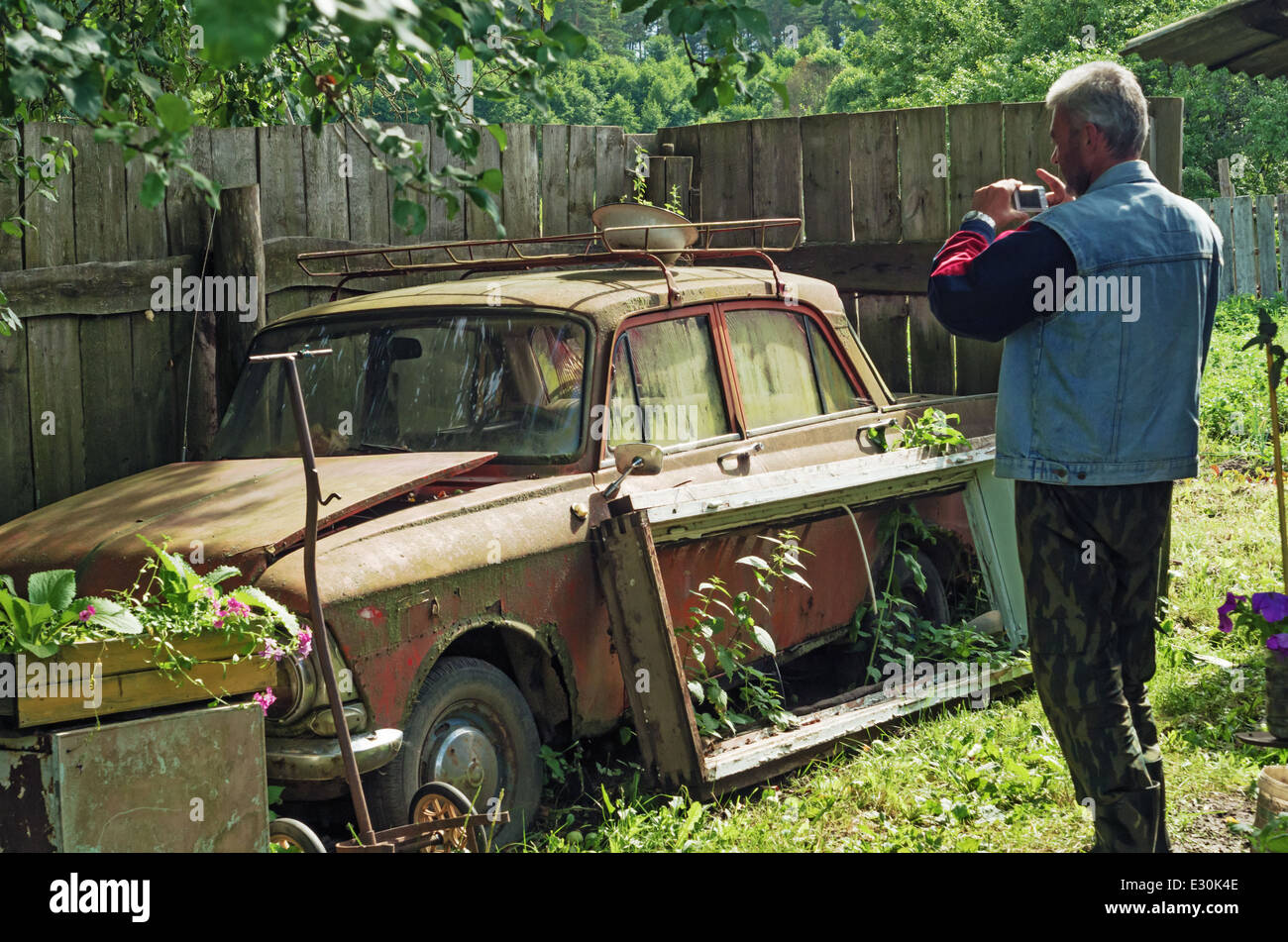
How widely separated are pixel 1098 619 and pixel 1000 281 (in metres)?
0.95

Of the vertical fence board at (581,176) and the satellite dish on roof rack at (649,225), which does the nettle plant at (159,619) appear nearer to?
the satellite dish on roof rack at (649,225)

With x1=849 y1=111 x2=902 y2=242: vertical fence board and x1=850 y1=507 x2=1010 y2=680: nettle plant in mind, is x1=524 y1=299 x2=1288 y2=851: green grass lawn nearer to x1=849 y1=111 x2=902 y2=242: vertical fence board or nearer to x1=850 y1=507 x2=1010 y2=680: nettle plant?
x1=850 y1=507 x2=1010 y2=680: nettle plant

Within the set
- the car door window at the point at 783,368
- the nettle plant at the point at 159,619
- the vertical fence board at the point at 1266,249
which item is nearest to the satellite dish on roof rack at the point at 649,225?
the car door window at the point at 783,368

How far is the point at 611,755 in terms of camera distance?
5.19 meters

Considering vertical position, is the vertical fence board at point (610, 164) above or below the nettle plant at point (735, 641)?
above

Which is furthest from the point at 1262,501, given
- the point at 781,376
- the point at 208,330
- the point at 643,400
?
the point at 208,330

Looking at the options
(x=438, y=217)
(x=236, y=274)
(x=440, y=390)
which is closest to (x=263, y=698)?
(x=440, y=390)

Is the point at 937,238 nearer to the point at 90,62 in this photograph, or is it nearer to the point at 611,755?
the point at 611,755

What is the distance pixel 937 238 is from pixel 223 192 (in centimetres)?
400

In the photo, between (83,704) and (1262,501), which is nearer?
(83,704)

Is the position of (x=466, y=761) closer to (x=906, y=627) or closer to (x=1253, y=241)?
(x=906, y=627)

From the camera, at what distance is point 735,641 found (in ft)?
16.6

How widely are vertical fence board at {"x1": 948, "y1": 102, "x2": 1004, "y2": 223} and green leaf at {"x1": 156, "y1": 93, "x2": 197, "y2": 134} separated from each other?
6.23 meters

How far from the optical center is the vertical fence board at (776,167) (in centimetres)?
846
